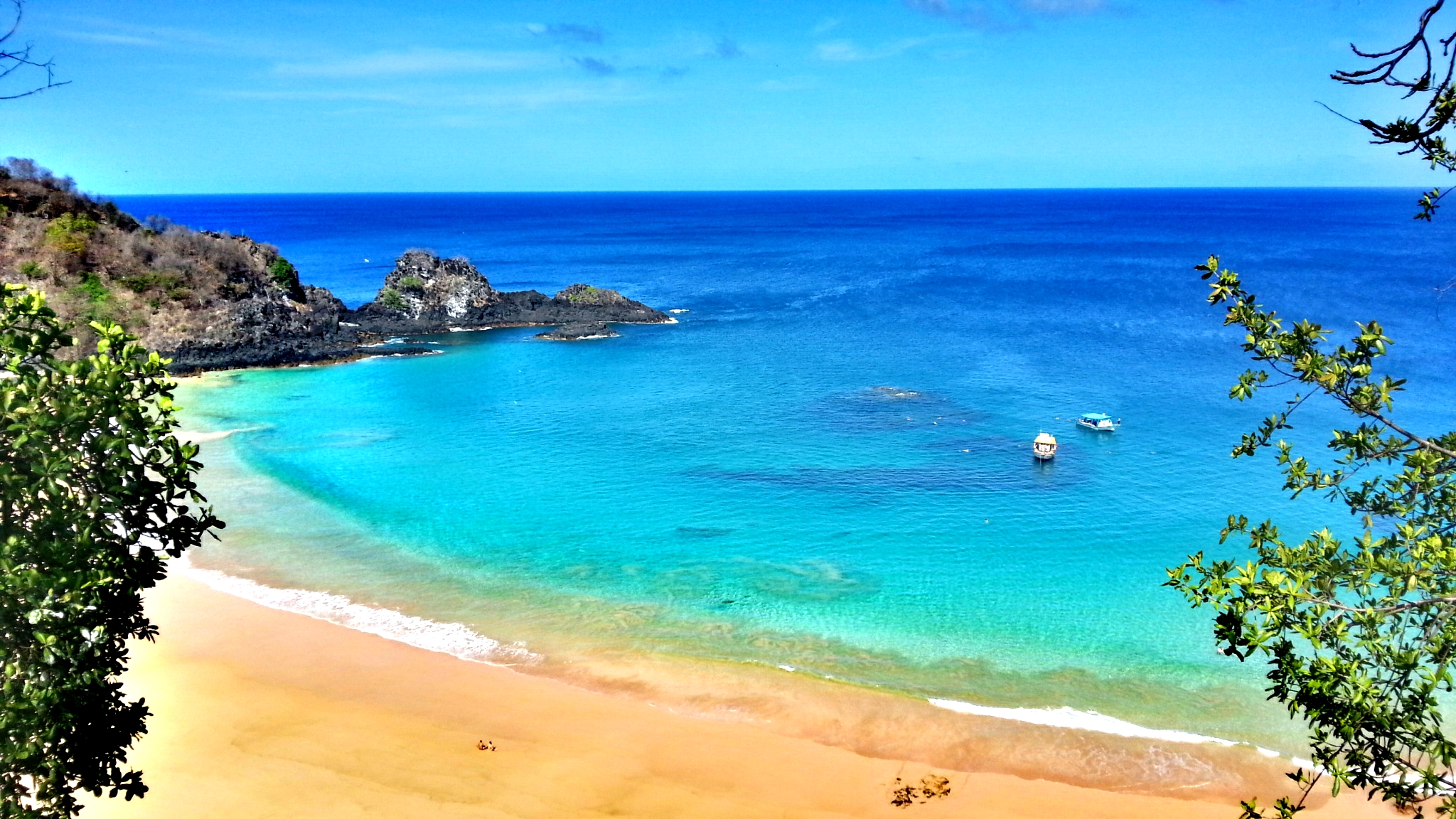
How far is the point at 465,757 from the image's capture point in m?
18.2

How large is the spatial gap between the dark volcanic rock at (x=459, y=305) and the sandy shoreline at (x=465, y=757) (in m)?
50.9

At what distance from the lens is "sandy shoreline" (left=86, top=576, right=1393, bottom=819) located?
16750 mm

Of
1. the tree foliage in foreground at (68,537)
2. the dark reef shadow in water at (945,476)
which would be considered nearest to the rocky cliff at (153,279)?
the dark reef shadow in water at (945,476)

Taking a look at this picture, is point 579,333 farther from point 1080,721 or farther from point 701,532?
point 1080,721

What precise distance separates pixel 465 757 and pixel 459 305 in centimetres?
5823

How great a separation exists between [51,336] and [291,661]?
15313 mm

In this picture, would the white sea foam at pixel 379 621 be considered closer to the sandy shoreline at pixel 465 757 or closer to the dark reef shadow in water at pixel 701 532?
the sandy shoreline at pixel 465 757

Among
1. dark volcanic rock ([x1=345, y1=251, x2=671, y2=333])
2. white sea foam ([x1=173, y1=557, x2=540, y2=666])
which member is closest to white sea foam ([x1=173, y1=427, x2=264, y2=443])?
white sea foam ([x1=173, y1=557, x2=540, y2=666])

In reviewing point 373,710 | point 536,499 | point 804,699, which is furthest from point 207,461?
point 804,699

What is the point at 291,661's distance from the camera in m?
22.0

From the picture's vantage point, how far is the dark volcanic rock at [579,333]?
66750 millimetres

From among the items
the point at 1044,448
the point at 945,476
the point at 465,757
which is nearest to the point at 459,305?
the point at 945,476

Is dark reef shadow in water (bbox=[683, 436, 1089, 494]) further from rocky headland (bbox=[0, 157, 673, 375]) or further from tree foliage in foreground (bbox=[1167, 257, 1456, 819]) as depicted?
rocky headland (bbox=[0, 157, 673, 375])

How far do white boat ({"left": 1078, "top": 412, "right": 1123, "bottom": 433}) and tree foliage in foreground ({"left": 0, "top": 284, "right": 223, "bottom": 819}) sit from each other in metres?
37.7
